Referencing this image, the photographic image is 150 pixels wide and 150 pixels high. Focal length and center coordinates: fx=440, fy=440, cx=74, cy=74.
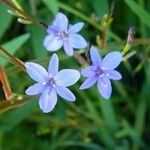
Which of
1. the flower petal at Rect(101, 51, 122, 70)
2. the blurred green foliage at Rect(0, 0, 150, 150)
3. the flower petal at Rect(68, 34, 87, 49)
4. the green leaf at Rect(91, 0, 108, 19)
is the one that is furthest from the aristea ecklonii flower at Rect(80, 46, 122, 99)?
the blurred green foliage at Rect(0, 0, 150, 150)

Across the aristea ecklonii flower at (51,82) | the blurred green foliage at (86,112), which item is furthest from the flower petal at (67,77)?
the blurred green foliage at (86,112)

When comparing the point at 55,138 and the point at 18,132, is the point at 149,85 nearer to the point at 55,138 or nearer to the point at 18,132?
the point at 55,138

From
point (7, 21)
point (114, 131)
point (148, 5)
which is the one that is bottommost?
point (114, 131)

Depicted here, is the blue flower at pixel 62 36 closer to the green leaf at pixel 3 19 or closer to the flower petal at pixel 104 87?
the flower petal at pixel 104 87

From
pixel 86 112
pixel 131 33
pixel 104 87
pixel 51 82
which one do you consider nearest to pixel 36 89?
pixel 51 82

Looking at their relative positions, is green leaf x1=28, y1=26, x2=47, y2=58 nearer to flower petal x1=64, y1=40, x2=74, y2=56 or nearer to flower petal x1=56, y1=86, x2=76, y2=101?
flower petal x1=64, y1=40, x2=74, y2=56

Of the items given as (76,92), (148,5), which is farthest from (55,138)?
(148,5)

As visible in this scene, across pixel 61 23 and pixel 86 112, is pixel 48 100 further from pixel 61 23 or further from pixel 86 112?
pixel 86 112

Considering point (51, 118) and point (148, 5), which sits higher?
point (148, 5)
